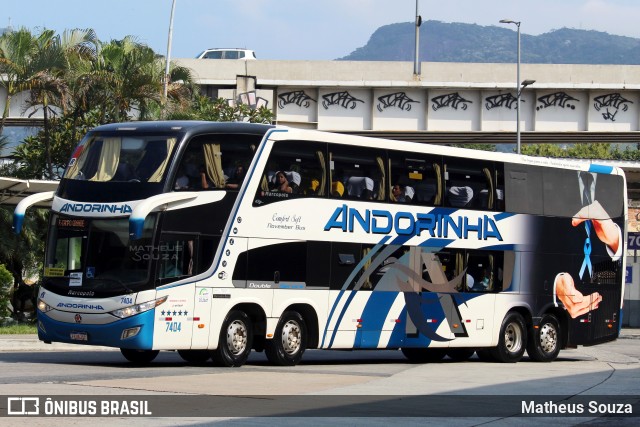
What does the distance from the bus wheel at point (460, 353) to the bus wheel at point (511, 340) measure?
2.98ft

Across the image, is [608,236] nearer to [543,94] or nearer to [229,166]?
[229,166]

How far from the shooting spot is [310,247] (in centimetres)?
2175

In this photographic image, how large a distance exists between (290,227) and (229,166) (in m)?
1.70

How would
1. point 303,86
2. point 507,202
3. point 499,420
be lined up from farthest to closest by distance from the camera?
point 303,86 < point 507,202 < point 499,420

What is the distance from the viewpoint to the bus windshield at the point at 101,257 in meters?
19.4

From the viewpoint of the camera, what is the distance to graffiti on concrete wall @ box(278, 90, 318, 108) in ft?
174

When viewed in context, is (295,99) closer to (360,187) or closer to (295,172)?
(360,187)

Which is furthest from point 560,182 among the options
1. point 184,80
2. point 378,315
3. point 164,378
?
point 184,80

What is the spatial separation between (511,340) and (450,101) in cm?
2846

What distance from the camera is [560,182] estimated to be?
26562 millimetres

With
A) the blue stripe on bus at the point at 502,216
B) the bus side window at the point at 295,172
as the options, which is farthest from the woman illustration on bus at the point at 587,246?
the bus side window at the point at 295,172

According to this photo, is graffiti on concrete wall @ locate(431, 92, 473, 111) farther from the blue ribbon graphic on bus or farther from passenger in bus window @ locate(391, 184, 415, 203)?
passenger in bus window @ locate(391, 184, 415, 203)

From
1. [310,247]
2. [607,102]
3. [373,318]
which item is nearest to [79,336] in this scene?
[310,247]

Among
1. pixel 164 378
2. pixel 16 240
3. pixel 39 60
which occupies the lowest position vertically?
pixel 164 378
